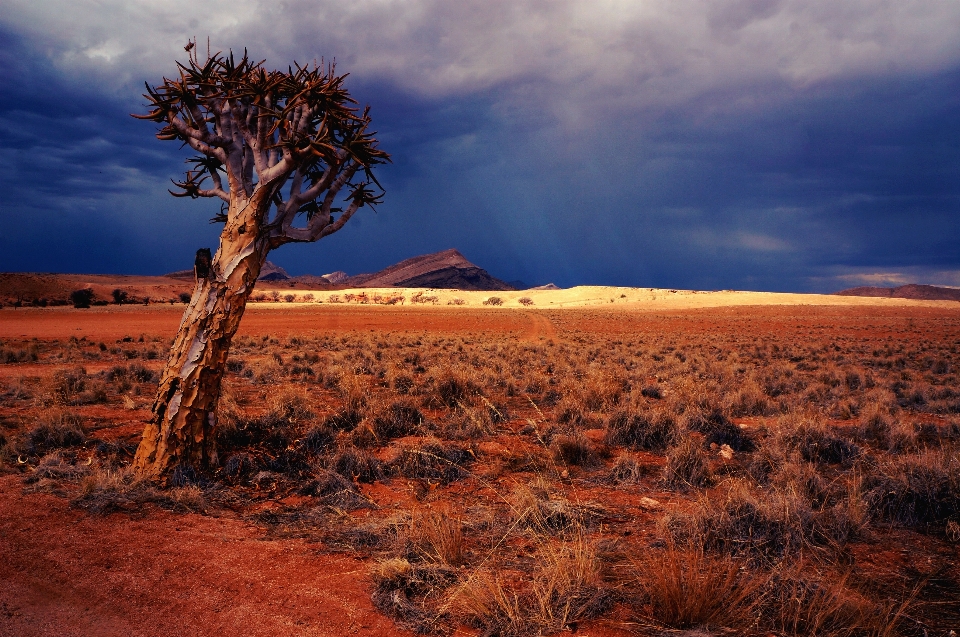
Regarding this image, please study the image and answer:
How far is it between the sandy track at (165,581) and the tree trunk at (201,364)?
1339 mm

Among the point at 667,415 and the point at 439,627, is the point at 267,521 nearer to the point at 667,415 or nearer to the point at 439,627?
the point at 439,627

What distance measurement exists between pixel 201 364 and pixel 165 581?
3227mm

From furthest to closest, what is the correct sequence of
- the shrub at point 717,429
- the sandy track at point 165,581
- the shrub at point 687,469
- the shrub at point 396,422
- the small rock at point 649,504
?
the shrub at point 396,422 < the shrub at point 717,429 < the shrub at point 687,469 < the small rock at point 649,504 < the sandy track at point 165,581

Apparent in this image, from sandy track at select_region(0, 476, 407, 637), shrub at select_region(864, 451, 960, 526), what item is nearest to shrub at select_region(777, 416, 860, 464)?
shrub at select_region(864, 451, 960, 526)

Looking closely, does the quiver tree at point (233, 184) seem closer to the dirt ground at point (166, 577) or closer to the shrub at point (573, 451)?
the dirt ground at point (166, 577)

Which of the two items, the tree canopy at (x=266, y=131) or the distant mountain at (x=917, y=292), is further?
the distant mountain at (x=917, y=292)

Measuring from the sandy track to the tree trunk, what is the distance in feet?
4.39

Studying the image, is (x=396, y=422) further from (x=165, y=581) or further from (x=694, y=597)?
(x=694, y=597)

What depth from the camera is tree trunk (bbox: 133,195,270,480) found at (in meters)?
6.71

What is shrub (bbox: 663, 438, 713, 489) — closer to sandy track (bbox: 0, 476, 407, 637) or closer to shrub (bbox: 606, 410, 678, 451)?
shrub (bbox: 606, 410, 678, 451)

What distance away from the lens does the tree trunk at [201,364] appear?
22.0ft

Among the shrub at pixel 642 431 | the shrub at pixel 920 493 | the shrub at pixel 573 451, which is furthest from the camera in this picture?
the shrub at pixel 642 431

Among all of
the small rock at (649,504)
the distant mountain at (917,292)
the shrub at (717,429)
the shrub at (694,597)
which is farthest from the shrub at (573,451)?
the distant mountain at (917,292)

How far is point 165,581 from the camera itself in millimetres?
4223
